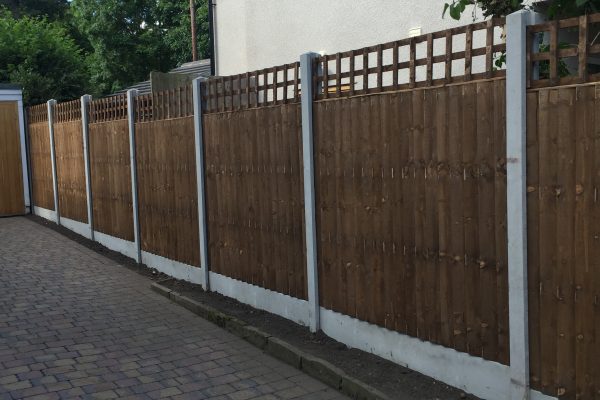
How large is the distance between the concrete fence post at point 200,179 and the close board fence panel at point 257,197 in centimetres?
8

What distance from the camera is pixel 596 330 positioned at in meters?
3.32

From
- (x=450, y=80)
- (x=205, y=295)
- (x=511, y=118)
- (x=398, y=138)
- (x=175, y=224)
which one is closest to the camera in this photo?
(x=511, y=118)

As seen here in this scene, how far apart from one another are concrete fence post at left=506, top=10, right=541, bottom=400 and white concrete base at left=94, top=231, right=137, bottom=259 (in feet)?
22.0

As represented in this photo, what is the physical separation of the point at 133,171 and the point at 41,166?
5927 millimetres

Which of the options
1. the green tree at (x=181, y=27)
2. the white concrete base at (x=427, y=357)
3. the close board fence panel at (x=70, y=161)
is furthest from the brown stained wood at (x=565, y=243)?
the green tree at (x=181, y=27)

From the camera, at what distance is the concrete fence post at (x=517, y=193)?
3.55 m

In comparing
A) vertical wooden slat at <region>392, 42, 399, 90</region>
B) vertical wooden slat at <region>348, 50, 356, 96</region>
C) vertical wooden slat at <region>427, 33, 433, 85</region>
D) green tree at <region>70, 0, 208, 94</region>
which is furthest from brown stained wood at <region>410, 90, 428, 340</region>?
green tree at <region>70, 0, 208, 94</region>

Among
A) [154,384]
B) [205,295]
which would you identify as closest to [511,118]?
[154,384]

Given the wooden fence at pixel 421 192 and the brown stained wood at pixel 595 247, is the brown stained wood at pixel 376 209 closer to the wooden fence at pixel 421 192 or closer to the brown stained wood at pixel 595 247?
the wooden fence at pixel 421 192

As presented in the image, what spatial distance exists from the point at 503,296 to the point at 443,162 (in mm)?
940

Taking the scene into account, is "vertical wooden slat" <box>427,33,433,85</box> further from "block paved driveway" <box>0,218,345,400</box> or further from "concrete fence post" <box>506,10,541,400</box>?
"block paved driveway" <box>0,218,345,400</box>

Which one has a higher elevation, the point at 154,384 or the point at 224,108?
the point at 224,108

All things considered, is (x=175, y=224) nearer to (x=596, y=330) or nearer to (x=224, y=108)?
(x=224, y=108)

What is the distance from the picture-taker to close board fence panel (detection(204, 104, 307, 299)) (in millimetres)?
5711
